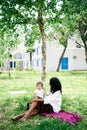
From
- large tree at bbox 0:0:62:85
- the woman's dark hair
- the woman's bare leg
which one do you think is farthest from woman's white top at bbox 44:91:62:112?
large tree at bbox 0:0:62:85

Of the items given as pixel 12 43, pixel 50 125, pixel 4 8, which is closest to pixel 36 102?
pixel 50 125

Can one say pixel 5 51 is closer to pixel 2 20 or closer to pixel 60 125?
pixel 2 20

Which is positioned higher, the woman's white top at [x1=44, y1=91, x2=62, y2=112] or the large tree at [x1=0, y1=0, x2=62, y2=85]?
the large tree at [x1=0, y1=0, x2=62, y2=85]

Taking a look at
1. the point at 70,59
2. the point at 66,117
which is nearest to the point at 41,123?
the point at 66,117

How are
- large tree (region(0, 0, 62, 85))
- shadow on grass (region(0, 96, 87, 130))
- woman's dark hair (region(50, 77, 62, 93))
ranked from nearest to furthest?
shadow on grass (region(0, 96, 87, 130)), woman's dark hair (region(50, 77, 62, 93)), large tree (region(0, 0, 62, 85))

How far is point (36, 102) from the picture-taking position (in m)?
11.6

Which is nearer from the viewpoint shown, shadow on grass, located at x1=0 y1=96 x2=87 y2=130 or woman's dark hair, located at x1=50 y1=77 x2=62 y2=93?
shadow on grass, located at x1=0 y1=96 x2=87 y2=130

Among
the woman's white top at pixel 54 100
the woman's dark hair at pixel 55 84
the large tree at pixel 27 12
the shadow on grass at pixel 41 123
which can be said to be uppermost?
the large tree at pixel 27 12

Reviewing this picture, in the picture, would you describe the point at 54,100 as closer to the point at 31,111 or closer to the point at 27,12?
the point at 31,111

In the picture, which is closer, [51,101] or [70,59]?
[51,101]

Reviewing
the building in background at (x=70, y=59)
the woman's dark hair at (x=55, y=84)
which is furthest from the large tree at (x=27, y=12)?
the building in background at (x=70, y=59)

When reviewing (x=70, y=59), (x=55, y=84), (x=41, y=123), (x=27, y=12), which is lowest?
(x=41, y=123)

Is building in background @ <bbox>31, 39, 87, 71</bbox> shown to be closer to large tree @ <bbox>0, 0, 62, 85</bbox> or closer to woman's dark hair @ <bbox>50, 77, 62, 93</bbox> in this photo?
large tree @ <bbox>0, 0, 62, 85</bbox>

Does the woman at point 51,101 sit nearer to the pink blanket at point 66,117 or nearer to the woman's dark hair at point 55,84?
the woman's dark hair at point 55,84
